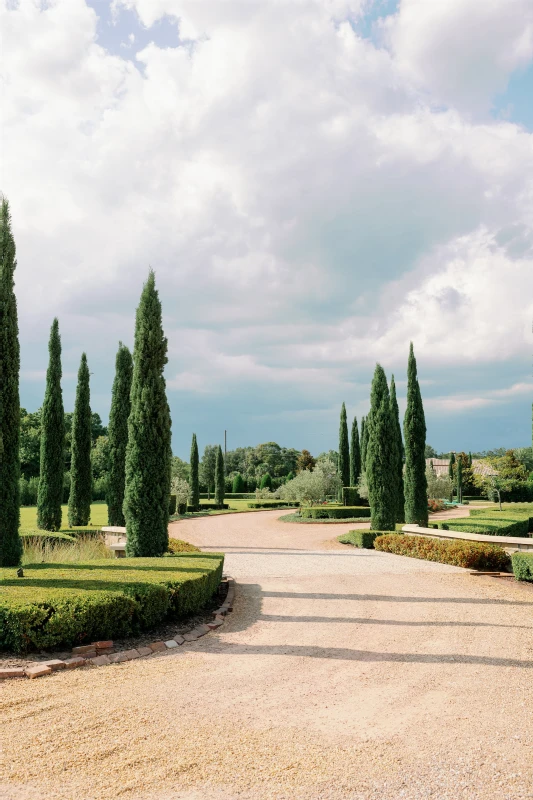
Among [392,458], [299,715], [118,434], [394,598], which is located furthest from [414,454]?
[299,715]

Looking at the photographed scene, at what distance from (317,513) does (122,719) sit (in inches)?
952

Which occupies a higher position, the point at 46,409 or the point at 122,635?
the point at 46,409

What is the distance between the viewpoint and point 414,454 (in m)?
21.5

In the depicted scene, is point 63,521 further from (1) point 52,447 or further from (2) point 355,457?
(2) point 355,457

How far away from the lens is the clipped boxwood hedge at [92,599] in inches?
227

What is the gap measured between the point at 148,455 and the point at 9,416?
2763mm

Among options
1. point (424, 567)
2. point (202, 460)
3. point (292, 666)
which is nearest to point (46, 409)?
point (424, 567)

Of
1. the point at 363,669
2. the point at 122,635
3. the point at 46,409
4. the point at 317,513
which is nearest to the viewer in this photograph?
the point at 363,669

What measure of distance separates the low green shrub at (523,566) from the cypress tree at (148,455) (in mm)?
7105

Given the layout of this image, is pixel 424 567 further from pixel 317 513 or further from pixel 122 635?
pixel 317 513

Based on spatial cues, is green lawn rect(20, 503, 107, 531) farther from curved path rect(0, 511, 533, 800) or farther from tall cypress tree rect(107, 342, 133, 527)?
curved path rect(0, 511, 533, 800)

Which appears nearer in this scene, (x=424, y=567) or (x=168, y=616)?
(x=168, y=616)

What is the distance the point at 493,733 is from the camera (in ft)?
13.4

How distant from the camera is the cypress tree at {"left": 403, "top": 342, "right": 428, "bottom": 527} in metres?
20.8
